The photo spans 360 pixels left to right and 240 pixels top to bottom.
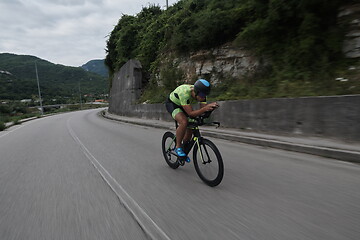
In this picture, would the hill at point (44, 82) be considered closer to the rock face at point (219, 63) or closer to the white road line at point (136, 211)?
the rock face at point (219, 63)

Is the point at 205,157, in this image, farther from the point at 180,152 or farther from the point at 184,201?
the point at 184,201

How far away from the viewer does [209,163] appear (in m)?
3.61

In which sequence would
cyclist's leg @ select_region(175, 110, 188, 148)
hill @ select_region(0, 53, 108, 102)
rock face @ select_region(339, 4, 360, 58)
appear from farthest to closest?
1. hill @ select_region(0, 53, 108, 102)
2. rock face @ select_region(339, 4, 360, 58)
3. cyclist's leg @ select_region(175, 110, 188, 148)

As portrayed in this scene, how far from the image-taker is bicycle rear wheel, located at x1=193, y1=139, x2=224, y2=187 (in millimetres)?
3381

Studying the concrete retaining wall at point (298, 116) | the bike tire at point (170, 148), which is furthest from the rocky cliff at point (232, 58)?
the bike tire at point (170, 148)

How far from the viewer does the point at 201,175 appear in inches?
148

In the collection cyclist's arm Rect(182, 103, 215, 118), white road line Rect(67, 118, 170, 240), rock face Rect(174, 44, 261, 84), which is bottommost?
white road line Rect(67, 118, 170, 240)

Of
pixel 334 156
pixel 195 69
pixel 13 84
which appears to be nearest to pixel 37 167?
pixel 334 156

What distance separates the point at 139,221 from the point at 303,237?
1.73 metres

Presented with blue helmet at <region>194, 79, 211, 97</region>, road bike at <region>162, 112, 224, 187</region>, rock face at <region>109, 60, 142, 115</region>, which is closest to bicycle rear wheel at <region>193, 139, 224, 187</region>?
road bike at <region>162, 112, 224, 187</region>

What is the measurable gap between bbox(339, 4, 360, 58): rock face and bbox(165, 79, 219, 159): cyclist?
21.3 ft

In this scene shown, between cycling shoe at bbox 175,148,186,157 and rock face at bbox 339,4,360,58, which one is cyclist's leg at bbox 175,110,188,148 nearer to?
cycling shoe at bbox 175,148,186,157

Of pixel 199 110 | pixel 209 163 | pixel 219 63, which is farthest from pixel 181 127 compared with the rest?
pixel 219 63

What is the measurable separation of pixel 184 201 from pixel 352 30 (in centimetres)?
817
